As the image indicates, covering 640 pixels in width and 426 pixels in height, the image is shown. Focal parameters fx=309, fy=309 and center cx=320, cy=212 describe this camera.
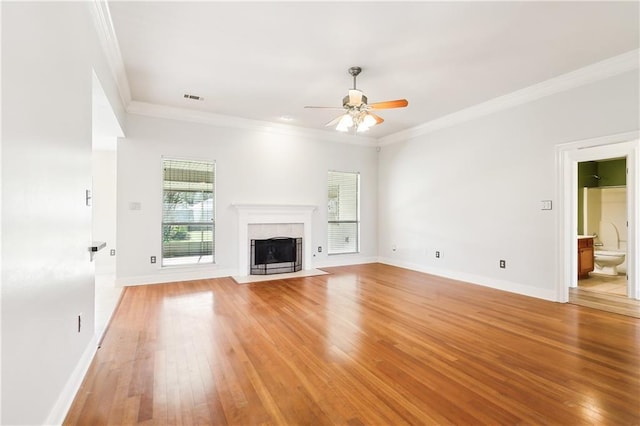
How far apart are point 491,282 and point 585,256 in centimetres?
214

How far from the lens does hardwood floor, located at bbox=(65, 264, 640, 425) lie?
185cm

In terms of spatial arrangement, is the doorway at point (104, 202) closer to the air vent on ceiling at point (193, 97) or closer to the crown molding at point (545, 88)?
the air vent on ceiling at point (193, 97)

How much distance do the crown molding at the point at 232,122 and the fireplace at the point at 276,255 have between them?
2.21m

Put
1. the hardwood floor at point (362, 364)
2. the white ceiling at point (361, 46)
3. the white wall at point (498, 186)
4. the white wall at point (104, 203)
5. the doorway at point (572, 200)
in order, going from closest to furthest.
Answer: the hardwood floor at point (362, 364)
the white ceiling at point (361, 46)
the white wall at point (498, 186)
the doorway at point (572, 200)
the white wall at point (104, 203)

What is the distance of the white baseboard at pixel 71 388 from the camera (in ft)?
5.53

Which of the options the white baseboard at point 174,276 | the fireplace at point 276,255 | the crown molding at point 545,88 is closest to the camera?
the crown molding at point 545,88

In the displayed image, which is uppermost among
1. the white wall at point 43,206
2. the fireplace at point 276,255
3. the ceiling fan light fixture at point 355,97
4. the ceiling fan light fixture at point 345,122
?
the ceiling fan light fixture at point 355,97

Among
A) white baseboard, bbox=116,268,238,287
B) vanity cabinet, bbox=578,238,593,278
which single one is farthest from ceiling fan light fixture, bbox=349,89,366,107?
vanity cabinet, bbox=578,238,593,278

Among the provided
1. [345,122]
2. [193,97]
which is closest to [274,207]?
[193,97]

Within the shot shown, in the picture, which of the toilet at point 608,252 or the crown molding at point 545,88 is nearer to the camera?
the crown molding at point 545,88

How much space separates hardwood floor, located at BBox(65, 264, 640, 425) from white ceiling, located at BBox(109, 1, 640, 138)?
117 inches

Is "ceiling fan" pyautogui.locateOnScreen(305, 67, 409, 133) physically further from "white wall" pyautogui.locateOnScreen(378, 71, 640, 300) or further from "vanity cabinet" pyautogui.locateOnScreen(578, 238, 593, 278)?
"vanity cabinet" pyautogui.locateOnScreen(578, 238, 593, 278)

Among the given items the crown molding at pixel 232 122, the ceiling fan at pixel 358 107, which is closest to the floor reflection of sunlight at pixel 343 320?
the ceiling fan at pixel 358 107

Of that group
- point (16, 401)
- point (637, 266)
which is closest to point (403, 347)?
point (16, 401)
